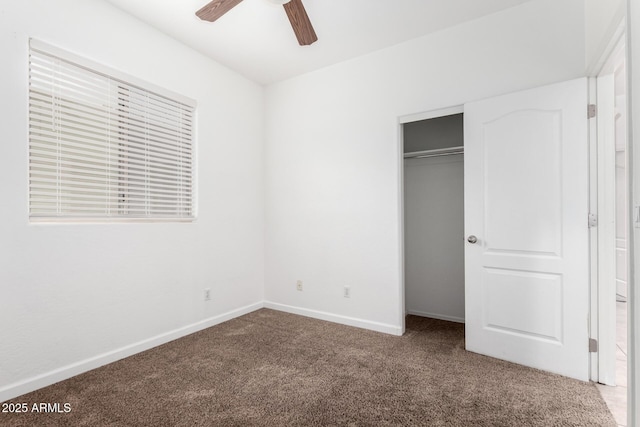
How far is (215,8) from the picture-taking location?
2.15m

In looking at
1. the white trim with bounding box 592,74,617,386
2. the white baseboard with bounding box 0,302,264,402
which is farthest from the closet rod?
the white baseboard with bounding box 0,302,264,402

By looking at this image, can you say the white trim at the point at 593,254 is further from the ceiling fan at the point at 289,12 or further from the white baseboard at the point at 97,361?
the white baseboard at the point at 97,361

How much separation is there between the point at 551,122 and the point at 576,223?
0.74 metres

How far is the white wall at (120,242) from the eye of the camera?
208 cm

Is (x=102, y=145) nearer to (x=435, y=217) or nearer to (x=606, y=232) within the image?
(x=435, y=217)

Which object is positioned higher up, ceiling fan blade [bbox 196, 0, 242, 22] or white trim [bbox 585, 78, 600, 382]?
ceiling fan blade [bbox 196, 0, 242, 22]

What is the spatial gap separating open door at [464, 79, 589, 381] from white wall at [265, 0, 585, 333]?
0.27 m

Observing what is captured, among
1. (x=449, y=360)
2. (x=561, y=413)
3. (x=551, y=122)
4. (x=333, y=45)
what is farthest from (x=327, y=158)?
(x=561, y=413)

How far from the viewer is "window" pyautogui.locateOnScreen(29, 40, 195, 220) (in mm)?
2232

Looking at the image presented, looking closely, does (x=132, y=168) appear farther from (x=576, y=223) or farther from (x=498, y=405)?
(x=576, y=223)

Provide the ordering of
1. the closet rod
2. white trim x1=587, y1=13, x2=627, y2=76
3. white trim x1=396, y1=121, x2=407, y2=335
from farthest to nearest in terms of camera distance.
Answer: the closet rod, white trim x1=396, y1=121, x2=407, y2=335, white trim x1=587, y1=13, x2=627, y2=76

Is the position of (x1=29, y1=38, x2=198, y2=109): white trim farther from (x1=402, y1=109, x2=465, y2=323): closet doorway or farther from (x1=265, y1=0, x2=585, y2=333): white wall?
(x1=402, y1=109, x2=465, y2=323): closet doorway

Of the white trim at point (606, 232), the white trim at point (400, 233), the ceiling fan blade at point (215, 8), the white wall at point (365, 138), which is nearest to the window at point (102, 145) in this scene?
the ceiling fan blade at point (215, 8)

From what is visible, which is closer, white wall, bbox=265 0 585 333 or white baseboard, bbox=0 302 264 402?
white baseboard, bbox=0 302 264 402
